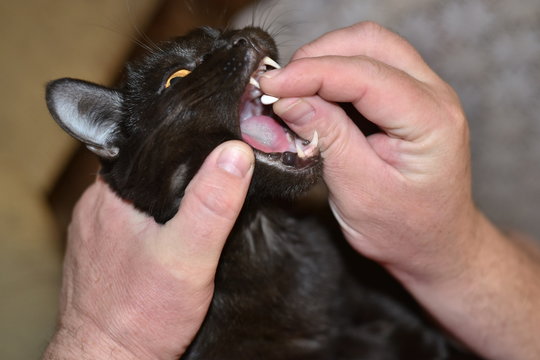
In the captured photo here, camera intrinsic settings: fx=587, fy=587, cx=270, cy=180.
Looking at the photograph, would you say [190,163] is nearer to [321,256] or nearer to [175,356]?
[175,356]

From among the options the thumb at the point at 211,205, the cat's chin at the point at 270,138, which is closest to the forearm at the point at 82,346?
the thumb at the point at 211,205

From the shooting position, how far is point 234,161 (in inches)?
60.6

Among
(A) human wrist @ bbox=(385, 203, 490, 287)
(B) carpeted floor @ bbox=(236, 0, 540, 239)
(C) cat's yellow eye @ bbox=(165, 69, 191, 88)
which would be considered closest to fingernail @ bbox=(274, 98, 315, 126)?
(C) cat's yellow eye @ bbox=(165, 69, 191, 88)

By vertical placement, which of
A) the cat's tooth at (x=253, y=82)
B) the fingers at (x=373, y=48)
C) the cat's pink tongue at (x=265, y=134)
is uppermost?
the fingers at (x=373, y=48)

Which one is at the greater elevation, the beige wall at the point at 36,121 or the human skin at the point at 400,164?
the human skin at the point at 400,164

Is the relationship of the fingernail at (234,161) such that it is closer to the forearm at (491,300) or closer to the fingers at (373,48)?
the fingers at (373,48)

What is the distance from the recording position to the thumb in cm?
153

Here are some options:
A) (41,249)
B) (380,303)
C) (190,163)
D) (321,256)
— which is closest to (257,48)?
(190,163)

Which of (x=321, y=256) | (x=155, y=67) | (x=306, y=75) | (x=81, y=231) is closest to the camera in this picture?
(x=306, y=75)

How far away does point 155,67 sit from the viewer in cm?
199

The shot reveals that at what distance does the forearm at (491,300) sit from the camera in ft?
6.96

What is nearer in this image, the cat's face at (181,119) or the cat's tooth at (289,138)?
the cat's face at (181,119)

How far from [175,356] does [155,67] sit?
951 mm

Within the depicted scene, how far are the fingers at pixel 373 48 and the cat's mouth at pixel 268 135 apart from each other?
0.16 meters
